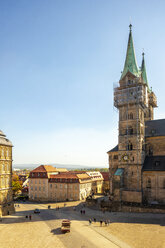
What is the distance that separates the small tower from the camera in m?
56.3

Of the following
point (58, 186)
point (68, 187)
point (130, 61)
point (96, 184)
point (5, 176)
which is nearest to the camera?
point (5, 176)

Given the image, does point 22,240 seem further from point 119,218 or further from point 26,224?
point 119,218

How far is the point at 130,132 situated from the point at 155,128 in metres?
8.61

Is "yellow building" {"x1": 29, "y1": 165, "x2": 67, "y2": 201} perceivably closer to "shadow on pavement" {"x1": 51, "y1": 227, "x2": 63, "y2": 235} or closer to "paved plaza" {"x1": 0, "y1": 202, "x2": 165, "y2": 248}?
"paved plaza" {"x1": 0, "y1": 202, "x2": 165, "y2": 248}

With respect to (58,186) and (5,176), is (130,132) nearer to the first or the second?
(58,186)

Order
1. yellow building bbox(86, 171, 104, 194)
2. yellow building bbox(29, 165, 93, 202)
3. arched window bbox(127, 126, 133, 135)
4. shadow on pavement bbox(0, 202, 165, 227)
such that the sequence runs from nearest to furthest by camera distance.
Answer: shadow on pavement bbox(0, 202, 165, 227), arched window bbox(127, 126, 133, 135), yellow building bbox(29, 165, 93, 202), yellow building bbox(86, 171, 104, 194)

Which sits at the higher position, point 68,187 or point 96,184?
point 68,187

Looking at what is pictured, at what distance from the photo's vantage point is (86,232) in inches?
1438

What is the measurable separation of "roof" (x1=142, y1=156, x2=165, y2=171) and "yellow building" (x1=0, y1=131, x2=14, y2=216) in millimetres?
35580

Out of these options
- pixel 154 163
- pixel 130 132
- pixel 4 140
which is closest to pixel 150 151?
pixel 154 163

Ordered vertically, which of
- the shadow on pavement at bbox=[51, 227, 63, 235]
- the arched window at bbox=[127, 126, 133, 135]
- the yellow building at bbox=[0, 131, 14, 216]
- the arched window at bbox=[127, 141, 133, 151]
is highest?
the arched window at bbox=[127, 126, 133, 135]

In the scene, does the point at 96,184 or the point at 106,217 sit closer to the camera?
the point at 106,217

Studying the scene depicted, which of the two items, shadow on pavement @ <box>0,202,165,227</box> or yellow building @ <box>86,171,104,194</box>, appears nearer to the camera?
shadow on pavement @ <box>0,202,165,227</box>

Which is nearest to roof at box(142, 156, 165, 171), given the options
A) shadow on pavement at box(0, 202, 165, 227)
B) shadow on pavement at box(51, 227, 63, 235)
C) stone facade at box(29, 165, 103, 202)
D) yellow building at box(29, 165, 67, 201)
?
shadow on pavement at box(0, 202, 165, 227)
